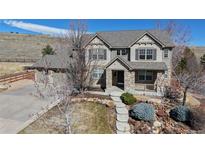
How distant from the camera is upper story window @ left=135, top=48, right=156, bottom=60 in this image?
2305 cm

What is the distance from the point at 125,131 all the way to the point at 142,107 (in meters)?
3.26

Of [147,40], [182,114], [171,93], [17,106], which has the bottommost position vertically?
[182,114]

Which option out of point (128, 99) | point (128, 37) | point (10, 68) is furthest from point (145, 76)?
point (10, 68)

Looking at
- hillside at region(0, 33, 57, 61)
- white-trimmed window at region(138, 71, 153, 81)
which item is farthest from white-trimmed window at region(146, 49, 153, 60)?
hillside at region(0, 33, 57, 61)

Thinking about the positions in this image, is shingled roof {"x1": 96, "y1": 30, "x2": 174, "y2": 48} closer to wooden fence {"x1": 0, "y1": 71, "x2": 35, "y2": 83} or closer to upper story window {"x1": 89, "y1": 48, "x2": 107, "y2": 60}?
upper story window {"x1": 89, "y1": 48, "x2": 107, "y2": 60}

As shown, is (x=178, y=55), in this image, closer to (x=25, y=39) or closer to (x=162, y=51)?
(x=162, y=51)

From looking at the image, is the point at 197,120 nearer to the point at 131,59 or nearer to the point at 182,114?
the point at 182,114

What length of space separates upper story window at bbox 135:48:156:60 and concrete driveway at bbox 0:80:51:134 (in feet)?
38.1

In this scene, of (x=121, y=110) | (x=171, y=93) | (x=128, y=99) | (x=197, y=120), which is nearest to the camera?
(x=197, y=120)

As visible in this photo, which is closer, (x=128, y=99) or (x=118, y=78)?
(x=128, y=99)

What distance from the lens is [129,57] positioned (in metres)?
24.1

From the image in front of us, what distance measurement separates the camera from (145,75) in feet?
78.6

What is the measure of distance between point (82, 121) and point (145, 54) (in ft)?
39.7

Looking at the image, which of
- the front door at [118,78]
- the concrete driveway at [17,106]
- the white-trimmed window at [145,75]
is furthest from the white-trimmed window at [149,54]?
the concrete driveway at [17,106]
